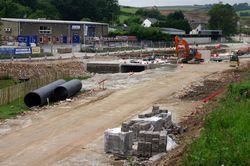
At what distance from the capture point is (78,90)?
128 feet

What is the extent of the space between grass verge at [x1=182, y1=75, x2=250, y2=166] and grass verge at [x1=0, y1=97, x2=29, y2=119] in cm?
1332

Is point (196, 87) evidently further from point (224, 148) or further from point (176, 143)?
point (224, 148)

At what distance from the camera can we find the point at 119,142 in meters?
20.0

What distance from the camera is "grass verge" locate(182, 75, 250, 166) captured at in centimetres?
1482

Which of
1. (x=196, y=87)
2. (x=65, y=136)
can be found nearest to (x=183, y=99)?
(x=196, y=87)

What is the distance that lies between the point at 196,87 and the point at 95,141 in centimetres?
2189

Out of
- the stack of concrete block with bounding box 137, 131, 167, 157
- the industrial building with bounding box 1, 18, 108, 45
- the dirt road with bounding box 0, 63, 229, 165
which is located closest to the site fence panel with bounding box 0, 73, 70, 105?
the dirt road with bounding box 0, 63, 229, 165

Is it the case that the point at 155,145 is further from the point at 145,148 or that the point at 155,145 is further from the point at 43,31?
the point at 43,31

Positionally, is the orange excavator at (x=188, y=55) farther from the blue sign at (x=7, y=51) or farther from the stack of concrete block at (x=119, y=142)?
the stack of concrete block at (x=119, y=142)

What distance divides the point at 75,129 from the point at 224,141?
34.6 feet

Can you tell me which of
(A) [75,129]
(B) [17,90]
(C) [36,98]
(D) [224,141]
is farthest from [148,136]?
(B) [17,90]

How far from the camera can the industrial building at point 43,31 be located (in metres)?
85.3

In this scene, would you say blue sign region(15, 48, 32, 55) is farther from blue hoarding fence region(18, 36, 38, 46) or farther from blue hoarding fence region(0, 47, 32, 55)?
blue hoarding fence region(18, 36, 38, 46)

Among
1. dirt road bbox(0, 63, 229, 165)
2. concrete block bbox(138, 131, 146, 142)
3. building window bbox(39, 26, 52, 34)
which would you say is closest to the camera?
concrete block bbox(138, 131, 146, 142)
